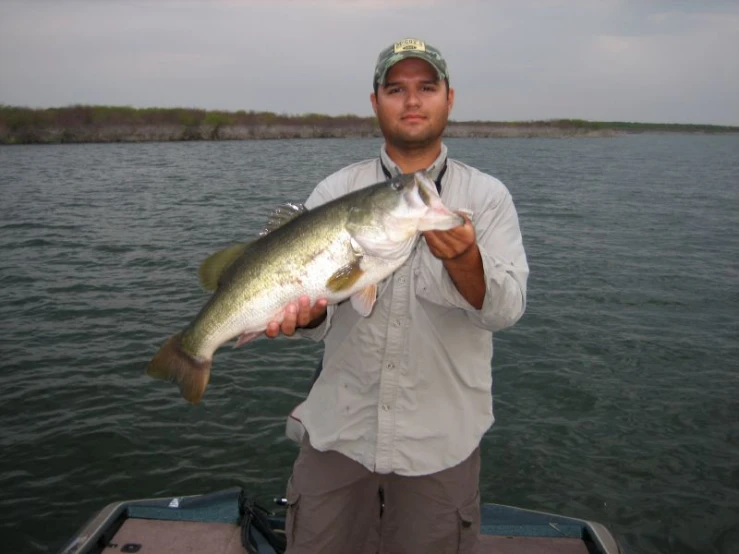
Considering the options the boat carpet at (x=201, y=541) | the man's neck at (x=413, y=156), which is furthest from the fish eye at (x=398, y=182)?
the boat carpet at (x=201, y=541)

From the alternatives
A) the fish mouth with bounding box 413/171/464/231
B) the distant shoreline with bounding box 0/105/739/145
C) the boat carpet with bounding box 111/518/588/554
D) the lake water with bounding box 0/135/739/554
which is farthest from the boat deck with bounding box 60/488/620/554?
the distant shoreline with bounding box 0/105/739/145

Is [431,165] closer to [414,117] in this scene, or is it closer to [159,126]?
[414,117]

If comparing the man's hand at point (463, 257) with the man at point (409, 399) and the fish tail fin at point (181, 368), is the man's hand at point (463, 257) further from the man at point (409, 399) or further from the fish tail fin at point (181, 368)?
the fish tail fin at point (181, 368)

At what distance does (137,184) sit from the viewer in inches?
1086

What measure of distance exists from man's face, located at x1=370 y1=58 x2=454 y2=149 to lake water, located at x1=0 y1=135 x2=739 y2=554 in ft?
14.3

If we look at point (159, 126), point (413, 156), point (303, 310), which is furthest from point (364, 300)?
point (159, 126)

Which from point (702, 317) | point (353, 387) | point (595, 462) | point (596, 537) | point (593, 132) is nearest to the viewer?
point (353, 387)

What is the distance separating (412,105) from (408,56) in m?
0.30

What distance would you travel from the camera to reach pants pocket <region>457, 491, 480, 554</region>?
3.16 m

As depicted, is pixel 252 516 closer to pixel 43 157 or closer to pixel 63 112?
pixel 43 157

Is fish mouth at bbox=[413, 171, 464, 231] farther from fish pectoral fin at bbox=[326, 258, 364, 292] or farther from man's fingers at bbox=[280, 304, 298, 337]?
man's fingers at bbox=[280, 304, 298, 337]

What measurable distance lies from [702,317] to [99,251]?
13.3 metres

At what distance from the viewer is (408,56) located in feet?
11.1

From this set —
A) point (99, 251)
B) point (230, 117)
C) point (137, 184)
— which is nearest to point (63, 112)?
point (230, 117)
